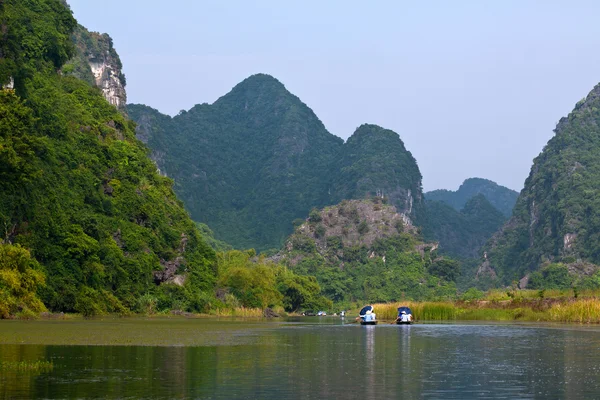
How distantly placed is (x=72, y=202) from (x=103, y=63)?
8785 cm

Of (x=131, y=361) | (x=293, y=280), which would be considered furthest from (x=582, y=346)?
(x=293, y=280)

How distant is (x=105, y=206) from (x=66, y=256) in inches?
714

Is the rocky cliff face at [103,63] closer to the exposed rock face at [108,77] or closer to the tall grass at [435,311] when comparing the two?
the exposed rock face at [108,77]

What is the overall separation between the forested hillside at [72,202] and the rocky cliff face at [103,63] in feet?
129

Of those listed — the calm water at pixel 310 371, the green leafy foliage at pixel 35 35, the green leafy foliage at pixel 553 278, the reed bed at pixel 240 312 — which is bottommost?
the reed bed at pixel 240 312

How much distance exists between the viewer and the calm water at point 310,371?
20688 millimetres

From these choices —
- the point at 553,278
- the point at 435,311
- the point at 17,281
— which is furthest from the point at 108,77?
the point at 17,281

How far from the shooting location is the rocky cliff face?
16580cm

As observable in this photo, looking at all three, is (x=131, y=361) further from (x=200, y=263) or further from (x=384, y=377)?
(x=200, y=263)

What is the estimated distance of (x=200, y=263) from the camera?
4663 inches

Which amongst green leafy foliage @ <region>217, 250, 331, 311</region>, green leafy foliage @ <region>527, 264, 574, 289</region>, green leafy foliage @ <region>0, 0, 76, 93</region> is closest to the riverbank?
green leafy foliage @ <region>217, 250, 331, 311</region>

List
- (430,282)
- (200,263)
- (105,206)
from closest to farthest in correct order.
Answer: (105,206) < (200,263) < (430,282)

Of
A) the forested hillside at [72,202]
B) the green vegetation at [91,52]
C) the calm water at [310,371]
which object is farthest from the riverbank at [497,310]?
the green vegetation at [91,52]

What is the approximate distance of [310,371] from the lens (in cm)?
2617
